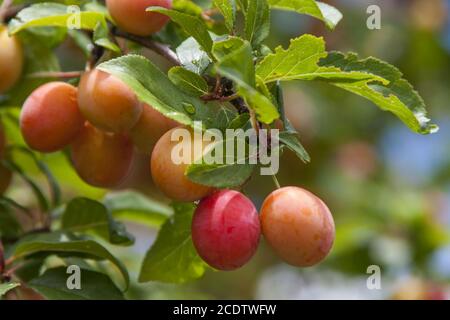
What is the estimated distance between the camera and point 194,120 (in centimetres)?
86

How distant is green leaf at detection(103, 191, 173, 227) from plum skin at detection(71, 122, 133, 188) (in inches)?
9.5

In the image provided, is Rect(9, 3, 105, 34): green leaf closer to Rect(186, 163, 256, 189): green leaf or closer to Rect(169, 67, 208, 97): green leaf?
Rect(169, 67, 208, 97): green leaf

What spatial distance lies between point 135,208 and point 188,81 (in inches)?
17.7

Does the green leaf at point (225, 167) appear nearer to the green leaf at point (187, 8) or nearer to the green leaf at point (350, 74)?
the green leaf at point (350, 74)

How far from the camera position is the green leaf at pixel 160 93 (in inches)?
32.8

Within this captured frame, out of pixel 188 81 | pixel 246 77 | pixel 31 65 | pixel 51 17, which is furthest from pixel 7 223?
pixel 246 77

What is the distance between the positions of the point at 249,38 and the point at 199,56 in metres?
0.06

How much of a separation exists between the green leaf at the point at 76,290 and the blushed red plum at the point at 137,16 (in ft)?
1.01

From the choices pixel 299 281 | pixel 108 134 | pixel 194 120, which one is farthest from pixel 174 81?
pixel 299 281

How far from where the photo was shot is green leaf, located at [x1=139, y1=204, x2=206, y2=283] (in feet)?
3.47

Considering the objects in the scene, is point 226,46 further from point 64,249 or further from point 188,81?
point 64,249

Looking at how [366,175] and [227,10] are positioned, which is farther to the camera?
[366,175]

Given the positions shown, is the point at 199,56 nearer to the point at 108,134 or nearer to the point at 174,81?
the point at 174,81

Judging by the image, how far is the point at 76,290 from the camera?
104cm
